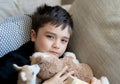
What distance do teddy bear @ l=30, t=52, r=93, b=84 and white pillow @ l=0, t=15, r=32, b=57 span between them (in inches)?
9.2

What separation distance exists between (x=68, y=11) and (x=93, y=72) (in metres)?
0.33

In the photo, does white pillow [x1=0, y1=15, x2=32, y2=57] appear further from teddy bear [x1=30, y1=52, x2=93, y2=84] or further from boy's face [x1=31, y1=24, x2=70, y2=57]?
teddy bear [x1=30, y1=52, x2=93, y2=84]

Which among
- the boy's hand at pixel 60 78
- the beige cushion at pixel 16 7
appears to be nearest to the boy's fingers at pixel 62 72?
the boy's hand at pixel 60 78

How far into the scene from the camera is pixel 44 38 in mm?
1105

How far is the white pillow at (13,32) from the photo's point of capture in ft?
3.84

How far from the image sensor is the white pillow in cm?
117

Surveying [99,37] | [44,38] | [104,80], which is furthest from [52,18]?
[104,80]

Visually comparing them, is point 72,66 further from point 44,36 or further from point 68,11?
point 68,11

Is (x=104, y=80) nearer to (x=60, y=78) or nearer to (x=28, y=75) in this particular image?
(x=60, y=78)

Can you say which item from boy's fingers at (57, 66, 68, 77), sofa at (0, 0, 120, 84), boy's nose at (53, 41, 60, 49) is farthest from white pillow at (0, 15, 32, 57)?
boy's fingers at (57, 66, 68, 77)

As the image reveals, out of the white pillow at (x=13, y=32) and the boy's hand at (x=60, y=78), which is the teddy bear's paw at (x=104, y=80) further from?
the white pillow at (x=13, y=32)

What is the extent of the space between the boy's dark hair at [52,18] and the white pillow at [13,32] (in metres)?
0.04

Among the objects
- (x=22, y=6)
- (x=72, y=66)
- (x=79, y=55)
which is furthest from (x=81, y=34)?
(x=22, y=6)

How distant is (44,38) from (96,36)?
0.67 feet
